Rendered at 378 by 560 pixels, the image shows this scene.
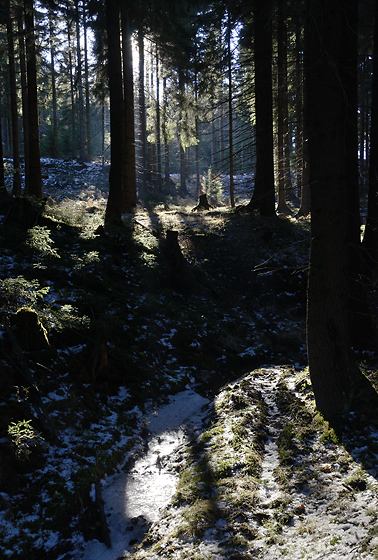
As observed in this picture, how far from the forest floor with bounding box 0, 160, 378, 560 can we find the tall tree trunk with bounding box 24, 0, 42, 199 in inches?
116

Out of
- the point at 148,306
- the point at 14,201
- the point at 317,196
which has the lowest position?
the point at 148,306

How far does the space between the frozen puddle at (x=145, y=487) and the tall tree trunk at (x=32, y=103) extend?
32.8ft

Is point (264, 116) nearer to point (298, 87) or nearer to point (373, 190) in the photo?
point (373, 190)

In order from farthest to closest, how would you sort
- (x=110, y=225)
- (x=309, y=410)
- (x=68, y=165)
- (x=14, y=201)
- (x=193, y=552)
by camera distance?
(x=68, y=165) < (x=110, y=225) < (x=14, y=201) < (x=309, y=410) < (x=193, y=552)

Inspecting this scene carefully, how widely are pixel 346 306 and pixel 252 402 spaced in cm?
215

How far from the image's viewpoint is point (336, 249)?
17.2 ft

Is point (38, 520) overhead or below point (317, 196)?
below

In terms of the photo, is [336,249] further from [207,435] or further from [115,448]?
[115,448]

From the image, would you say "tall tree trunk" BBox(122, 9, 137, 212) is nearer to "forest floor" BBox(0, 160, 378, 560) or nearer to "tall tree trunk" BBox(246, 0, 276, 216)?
"forest floor" BBox(0, 160, 378, 560)

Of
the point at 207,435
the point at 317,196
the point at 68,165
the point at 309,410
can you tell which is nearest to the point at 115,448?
the point at 207,435

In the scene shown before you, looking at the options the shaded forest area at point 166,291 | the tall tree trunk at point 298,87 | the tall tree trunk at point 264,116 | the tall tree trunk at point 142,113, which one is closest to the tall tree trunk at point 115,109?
the shaded forest area at point 166,291

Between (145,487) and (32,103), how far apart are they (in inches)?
514

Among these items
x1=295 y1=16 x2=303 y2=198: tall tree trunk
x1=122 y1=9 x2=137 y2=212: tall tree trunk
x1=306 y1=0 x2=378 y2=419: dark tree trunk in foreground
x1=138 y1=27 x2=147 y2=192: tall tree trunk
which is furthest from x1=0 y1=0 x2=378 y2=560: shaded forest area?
x1=138 y1=27 x2=147 y2=192: tall tree trunk

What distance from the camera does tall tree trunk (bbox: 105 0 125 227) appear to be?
11688 millimetres
